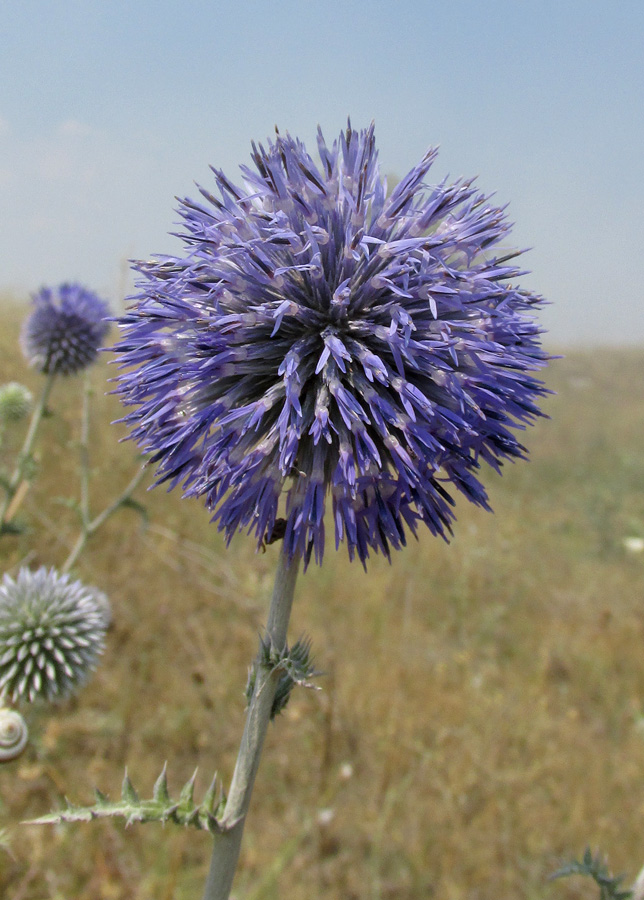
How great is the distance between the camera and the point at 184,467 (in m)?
1.71

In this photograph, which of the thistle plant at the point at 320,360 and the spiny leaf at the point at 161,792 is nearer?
the spiny leaf at the point at 161,792

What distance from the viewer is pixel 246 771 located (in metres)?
1.46

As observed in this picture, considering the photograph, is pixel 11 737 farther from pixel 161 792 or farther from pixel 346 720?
pixel 346 720

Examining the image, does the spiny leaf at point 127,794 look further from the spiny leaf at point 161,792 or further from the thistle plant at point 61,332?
the thistle plant at point 61,332

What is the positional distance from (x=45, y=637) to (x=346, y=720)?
3115 mm

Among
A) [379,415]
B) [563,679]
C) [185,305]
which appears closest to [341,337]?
[379,415]

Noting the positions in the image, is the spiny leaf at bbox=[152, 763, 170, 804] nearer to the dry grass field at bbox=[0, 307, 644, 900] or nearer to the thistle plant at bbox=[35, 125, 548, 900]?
the thistle plant at bbox=[35, 125, 548, 900]

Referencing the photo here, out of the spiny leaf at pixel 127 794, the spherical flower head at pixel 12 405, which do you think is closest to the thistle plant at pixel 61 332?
the spherical flower head at pixel 12 405

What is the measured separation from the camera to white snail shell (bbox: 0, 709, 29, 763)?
1754 mm

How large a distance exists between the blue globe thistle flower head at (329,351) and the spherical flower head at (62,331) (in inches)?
93.8

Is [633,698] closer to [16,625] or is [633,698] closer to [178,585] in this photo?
[178,585]

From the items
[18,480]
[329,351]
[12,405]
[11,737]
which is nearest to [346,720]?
[18,480]

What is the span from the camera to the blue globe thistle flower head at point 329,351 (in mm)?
1563

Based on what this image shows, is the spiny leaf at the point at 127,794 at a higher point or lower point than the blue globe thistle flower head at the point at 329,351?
lower
